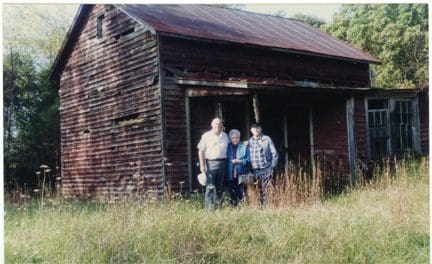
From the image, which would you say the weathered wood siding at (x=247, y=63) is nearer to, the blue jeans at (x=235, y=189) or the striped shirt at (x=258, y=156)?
the striped shirt at (x=258, y=156)

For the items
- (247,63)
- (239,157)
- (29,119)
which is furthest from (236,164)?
(29,119)

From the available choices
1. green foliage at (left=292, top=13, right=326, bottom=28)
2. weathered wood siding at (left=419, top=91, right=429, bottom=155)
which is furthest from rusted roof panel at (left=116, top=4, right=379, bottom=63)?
green foliage at (left=292, top=13, right=326, bottom=28)

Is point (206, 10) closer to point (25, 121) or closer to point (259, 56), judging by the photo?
point (259, 56)

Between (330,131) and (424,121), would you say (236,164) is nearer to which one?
(330,131)

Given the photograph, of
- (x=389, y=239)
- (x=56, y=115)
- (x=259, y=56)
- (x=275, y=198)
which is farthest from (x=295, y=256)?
(x=56, y=115)

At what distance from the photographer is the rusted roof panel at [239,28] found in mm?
11633

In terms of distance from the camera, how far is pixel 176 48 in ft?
37.5

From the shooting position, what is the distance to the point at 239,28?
537 inches

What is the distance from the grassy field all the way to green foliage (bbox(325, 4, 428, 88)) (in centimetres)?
1041

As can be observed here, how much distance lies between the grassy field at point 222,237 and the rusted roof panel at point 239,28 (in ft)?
19.5

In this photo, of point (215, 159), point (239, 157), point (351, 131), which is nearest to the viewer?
point (215, 159)

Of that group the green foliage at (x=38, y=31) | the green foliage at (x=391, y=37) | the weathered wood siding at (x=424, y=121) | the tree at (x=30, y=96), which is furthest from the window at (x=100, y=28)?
the weathered wood siding at (x=424, y=121)

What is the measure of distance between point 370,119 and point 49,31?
37.8 feet

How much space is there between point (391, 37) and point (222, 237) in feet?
52.4
